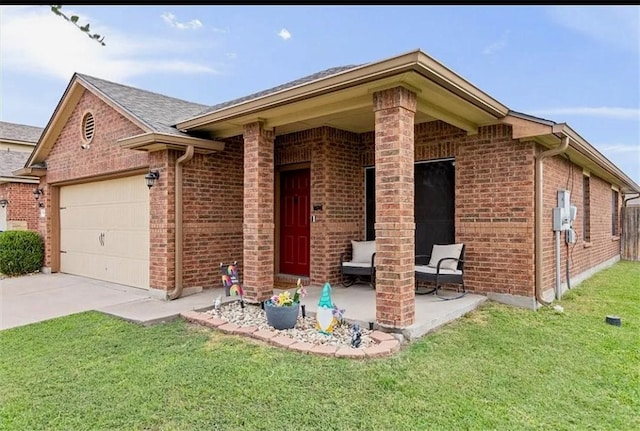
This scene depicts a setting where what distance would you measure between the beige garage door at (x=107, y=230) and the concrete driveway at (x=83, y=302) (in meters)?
0.38

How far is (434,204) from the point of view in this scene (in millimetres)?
6871

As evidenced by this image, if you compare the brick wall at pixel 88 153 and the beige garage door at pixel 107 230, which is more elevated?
the brick wall at pixel 88 153

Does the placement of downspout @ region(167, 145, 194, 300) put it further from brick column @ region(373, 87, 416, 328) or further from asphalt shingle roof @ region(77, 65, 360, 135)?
brick column @ region(373, 87, 416, 328)

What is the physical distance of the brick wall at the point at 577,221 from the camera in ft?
21.5

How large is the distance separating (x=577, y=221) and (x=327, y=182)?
5531mm

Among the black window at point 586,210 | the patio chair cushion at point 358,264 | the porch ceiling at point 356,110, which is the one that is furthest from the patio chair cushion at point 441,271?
the black window at point 586,210

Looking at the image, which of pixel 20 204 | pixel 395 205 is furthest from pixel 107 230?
pixel 20 204

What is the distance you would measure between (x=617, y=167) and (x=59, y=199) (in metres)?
13.9

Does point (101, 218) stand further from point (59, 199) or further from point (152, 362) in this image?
point (152, 362)

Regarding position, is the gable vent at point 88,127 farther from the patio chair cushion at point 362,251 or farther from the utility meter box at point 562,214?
the utility meter box at point 562,214

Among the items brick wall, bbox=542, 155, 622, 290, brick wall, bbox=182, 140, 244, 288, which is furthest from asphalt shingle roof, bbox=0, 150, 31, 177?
brick wall, bbox=542, 155, 622, 290

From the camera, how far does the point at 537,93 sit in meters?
14.7

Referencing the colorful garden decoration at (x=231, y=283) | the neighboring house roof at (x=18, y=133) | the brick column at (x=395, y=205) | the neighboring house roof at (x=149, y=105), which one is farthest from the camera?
the neighboring house roof at (x=18, y=133)

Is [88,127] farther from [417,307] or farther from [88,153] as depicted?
[417,307]
